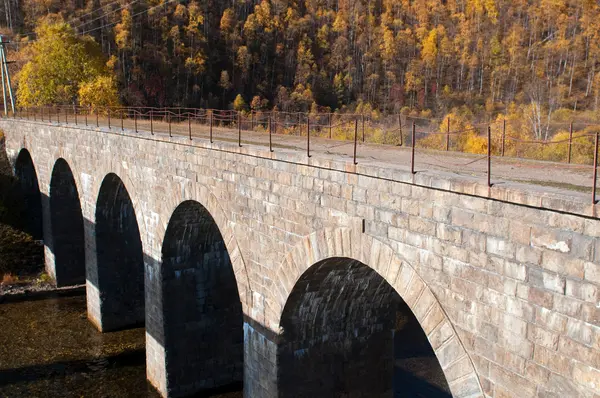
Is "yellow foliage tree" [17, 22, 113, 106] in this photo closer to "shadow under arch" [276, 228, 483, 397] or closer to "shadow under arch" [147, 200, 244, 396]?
"shadow under arch" [147, 200, 244, 396]

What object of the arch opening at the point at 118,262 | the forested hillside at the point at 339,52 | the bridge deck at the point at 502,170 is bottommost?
the arch opening at the point at 118,262

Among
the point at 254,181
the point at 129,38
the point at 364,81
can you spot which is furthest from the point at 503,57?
the point at 254,181

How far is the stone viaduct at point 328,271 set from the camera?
5.39 metres

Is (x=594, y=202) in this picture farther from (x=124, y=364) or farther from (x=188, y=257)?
(x=124, y=364)

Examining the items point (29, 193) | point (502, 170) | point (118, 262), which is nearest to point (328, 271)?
point (502, 170)

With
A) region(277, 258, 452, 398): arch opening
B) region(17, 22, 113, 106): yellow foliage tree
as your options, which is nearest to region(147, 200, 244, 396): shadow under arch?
region(277, 258, 452, 398): arch opening

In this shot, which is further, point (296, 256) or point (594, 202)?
point (296, 256)

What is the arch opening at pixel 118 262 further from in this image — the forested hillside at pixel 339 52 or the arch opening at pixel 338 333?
the forested hillside at pixel 339 52

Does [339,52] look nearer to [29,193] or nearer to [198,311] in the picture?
[29,193]

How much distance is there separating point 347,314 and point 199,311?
518 cm

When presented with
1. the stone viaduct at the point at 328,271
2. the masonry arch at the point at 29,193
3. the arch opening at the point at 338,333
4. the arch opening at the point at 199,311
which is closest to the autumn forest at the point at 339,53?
the masonry arch at the point at 29,193

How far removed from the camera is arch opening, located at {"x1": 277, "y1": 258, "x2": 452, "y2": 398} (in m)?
9.47

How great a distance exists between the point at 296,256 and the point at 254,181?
1.68 meters

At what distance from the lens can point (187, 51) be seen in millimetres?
69625
